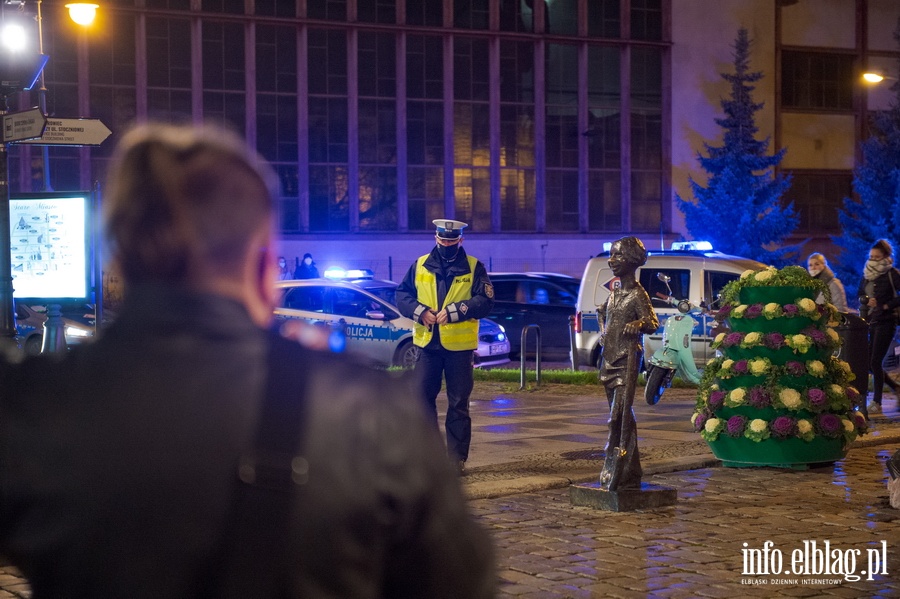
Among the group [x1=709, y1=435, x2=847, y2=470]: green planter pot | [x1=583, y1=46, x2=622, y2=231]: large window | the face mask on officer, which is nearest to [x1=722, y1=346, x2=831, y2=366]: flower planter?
[x1=709, y1=435, x2=847, y2=470]: green planter pot

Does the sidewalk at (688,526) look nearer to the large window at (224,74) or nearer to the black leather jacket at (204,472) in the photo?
the black leather jacket at (204,472)

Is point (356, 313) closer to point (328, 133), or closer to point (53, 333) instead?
point (53, 333)

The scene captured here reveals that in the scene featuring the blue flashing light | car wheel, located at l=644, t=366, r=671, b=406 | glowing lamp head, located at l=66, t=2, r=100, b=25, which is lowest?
car wheel, located at l=644, t=366, r=671, b=406

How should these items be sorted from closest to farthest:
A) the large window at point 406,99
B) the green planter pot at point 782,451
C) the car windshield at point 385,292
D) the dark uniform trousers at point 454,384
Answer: the dark uniform trousers at point 454,384 < the green planter pot at point 782,451 < the car windshield at point 385,292 < the large window at point 406,99

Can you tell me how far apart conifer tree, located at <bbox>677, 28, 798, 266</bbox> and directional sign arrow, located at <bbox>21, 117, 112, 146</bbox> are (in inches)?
1337

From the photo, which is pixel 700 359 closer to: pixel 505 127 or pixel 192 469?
pixel 192 469

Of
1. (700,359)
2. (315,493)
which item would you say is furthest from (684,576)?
(700,359)

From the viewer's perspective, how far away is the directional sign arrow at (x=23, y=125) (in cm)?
977

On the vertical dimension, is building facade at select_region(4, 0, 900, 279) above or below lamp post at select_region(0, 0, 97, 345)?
above

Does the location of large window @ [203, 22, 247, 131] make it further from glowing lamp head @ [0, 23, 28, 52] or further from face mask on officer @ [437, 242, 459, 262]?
face mask on officer @ [437, 242, 459, 262]

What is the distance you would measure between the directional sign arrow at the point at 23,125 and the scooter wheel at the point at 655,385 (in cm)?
733

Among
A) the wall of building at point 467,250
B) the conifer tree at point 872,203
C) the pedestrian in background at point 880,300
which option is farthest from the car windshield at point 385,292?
the conifer tree at point 872,203

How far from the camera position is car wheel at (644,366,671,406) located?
14.0 metres

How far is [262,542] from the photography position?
5.27 feet
